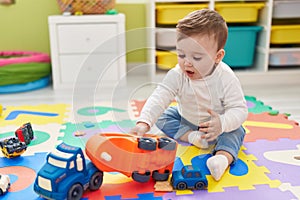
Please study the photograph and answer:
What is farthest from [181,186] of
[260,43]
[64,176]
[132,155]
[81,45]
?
[260,43]

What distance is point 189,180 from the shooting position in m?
0.82

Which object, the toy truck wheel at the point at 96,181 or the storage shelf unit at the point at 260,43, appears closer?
the toy truck wheel at the point at 96,181

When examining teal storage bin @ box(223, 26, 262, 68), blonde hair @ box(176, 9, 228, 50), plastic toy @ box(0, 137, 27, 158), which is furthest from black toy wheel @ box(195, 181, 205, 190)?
teal storage bin @ box(223, 26, 262, 68)

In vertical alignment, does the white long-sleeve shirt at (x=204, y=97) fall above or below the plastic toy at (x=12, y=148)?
above

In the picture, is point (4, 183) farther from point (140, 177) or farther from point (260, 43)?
point (260, 43)

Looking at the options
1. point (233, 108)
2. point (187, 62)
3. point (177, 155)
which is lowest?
point (177, 155)

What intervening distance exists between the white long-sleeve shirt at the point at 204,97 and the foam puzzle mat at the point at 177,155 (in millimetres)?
108

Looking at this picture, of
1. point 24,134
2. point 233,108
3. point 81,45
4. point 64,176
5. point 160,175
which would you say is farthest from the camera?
point 81,45

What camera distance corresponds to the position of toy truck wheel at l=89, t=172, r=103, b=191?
2.63 feet

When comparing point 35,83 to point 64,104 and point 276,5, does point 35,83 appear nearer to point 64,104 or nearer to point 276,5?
point 64,104

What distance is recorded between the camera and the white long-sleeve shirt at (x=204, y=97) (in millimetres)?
958

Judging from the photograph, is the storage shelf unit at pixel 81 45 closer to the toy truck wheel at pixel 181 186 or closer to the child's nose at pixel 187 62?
the child's nose at pixel 187 62

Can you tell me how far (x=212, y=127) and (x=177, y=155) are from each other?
0.41 feet

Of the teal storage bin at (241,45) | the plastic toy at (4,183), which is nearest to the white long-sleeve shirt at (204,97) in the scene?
the plastic toy at (4,183)
